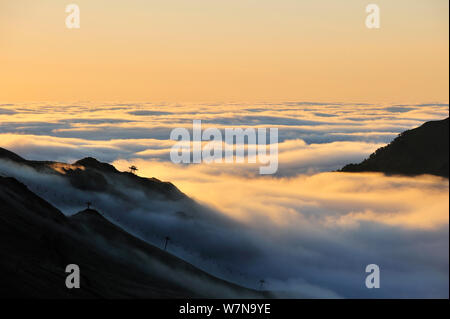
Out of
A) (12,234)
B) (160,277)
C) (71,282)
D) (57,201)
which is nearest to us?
(71,282)

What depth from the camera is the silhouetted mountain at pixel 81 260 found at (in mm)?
88125

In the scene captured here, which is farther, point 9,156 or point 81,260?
point 9,156

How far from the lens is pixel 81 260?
119 m

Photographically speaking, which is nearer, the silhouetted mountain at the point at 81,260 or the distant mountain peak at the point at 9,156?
the silhouetted mountain at the point at 81,260

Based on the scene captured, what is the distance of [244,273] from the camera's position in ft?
635

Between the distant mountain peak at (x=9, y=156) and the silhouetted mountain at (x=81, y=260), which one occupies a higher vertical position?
the distant mountain peak at (x=9, y=156)

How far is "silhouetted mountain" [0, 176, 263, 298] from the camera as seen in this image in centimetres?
8812

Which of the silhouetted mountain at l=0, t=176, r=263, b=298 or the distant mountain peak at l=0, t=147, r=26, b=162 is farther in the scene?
the distant mountain peak at l=0, t=147, r=26, b=162

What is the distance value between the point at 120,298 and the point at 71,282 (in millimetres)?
9259

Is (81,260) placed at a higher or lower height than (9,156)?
lower

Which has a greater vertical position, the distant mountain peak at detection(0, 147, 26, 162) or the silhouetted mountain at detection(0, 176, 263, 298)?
the distant mountain peak at detection(0, 147, 26, 162)
